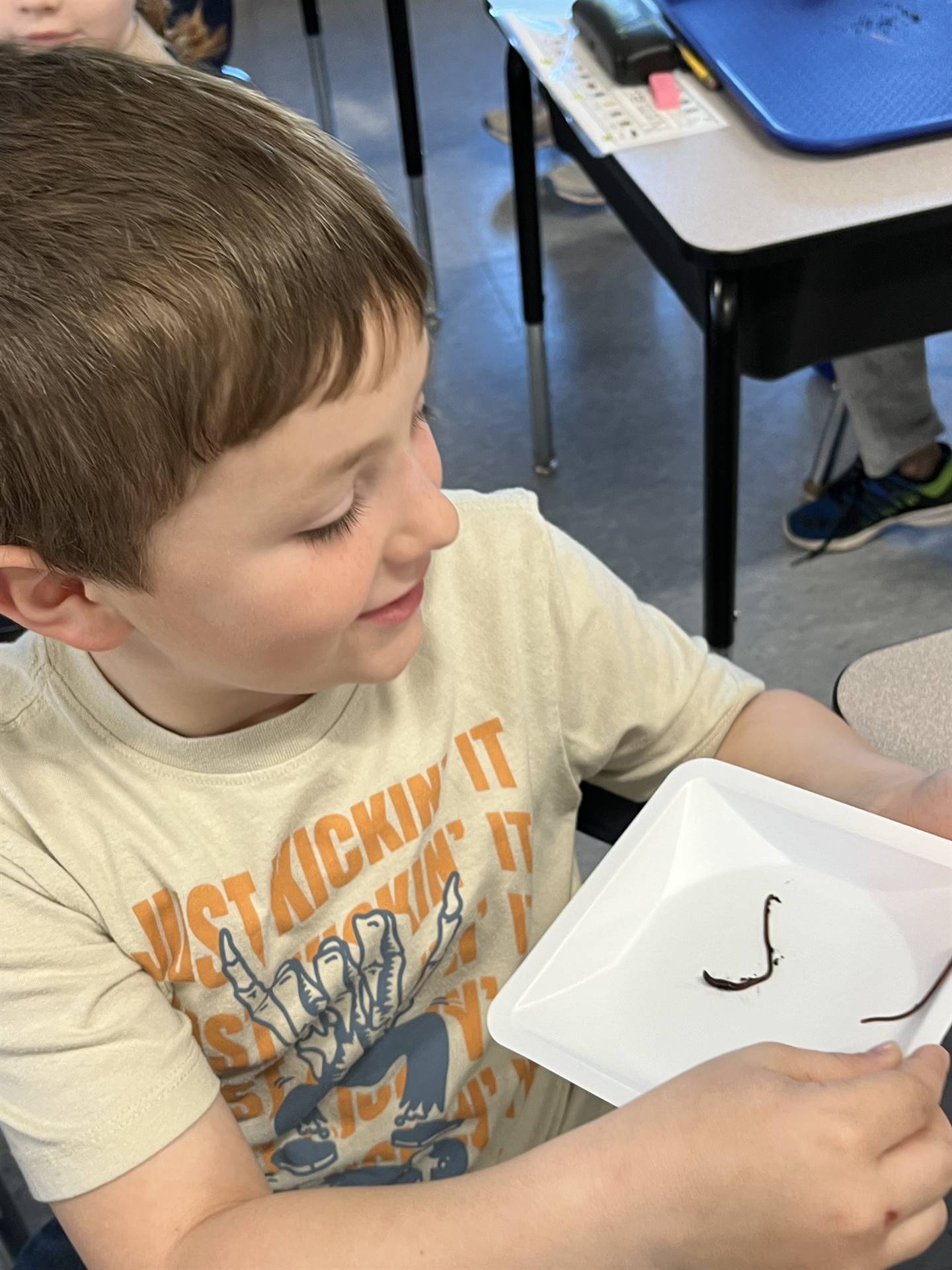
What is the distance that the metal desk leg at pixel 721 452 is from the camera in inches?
49.3

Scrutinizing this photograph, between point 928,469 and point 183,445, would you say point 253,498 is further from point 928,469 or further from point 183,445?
point 928,469

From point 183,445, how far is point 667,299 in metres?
2.23

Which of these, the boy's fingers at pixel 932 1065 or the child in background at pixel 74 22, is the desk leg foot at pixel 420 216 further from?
the boy's fingers at pixel 932 1065

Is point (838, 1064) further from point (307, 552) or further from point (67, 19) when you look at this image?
point (67, 19)

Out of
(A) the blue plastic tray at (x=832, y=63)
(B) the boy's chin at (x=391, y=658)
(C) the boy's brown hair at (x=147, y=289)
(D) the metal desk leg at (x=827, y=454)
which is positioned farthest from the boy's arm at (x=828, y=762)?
(D) the metal desk leg at (x=827, y=454)

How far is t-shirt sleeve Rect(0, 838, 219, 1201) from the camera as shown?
669mm

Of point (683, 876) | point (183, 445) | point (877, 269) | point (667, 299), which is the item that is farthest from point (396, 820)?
point (667, 299)

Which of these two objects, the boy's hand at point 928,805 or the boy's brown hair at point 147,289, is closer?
the boy's brown hair at point 147,289

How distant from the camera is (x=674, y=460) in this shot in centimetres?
230

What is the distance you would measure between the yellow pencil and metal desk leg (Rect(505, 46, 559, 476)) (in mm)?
330

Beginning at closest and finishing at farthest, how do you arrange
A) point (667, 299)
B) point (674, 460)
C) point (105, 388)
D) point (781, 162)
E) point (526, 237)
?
point (105, 388)
point (781, 162)
point (526, 237)
point (674, 460)
point (667, 299)

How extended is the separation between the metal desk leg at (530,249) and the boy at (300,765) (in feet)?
3.91

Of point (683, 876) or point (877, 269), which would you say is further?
point (877, 269)

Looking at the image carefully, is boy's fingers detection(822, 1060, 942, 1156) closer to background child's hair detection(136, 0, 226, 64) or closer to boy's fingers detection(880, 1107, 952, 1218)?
boy's fingers detection(880, 1107, 952, 1218)
